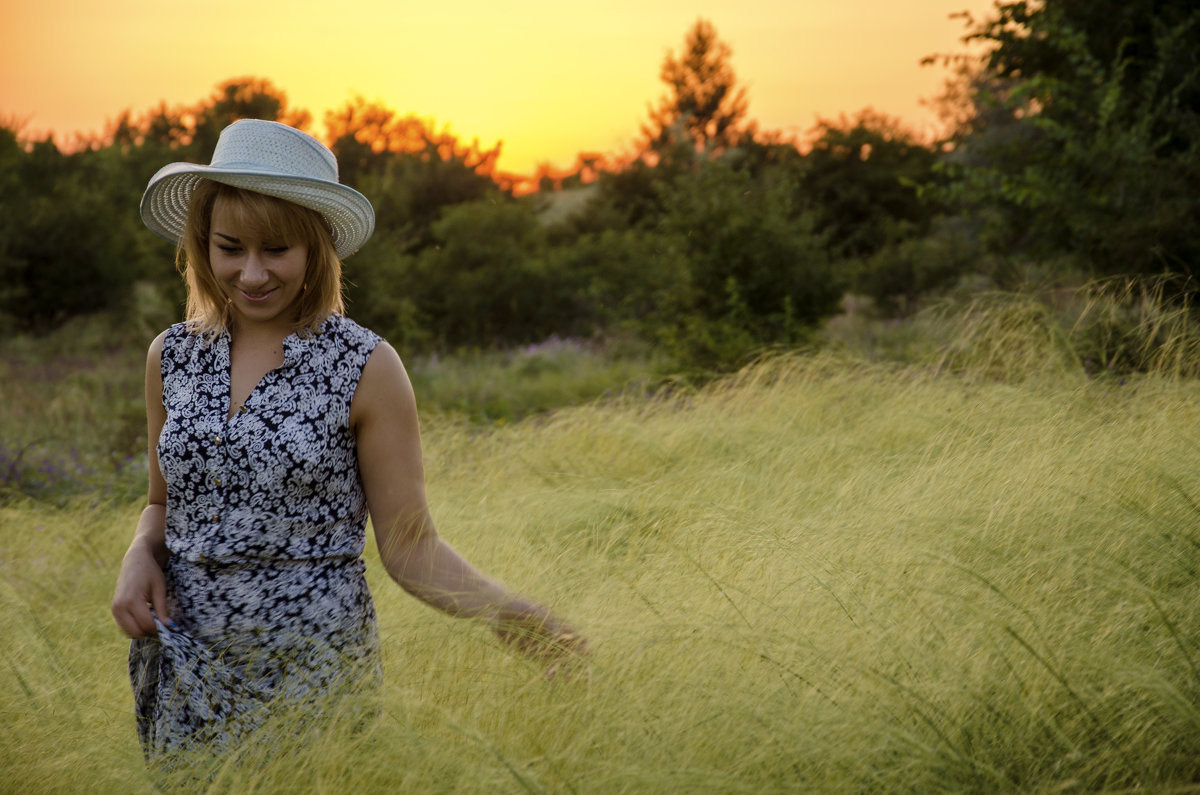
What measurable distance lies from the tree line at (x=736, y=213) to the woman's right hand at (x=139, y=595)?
2.30m

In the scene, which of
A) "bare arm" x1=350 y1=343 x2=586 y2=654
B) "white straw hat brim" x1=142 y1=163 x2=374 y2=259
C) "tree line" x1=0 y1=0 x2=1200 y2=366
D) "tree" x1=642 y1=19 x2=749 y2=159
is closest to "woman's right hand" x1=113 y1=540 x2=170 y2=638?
"bare arm" x1=350 y1=343 x2=586 y2=654

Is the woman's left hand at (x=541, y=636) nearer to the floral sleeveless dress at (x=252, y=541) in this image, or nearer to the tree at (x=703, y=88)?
the floral sleeveless dress at (x=252, y=541)

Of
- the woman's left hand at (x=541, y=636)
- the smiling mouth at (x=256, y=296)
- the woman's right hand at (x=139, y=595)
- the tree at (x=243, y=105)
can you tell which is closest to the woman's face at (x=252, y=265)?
the smiling mouth at (x=256, y=296)

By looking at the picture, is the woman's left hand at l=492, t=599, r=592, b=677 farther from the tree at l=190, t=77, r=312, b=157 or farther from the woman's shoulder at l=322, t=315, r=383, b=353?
the tree at l=190, t=77, r=312, b=157

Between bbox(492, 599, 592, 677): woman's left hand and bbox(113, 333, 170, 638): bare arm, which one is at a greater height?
bbox(113, 333, 170, 638): bare arm

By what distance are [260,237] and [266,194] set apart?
0.08m

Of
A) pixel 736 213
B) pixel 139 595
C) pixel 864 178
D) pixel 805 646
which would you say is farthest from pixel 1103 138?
pixel 864 178

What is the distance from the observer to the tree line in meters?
7.84

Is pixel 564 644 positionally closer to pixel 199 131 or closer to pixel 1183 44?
pixel 1183 44

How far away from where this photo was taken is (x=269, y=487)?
66.6 inches

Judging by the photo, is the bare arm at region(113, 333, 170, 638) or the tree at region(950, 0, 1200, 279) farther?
the tree at region(950, 0, 1200, 279)

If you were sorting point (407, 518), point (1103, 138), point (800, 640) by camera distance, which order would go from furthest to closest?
point (1103, 138) → point (800, 640) → point (407, 518)

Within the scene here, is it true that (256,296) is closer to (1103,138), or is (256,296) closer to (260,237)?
A: (260,237)

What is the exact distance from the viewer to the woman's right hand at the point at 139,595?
5.55ft
